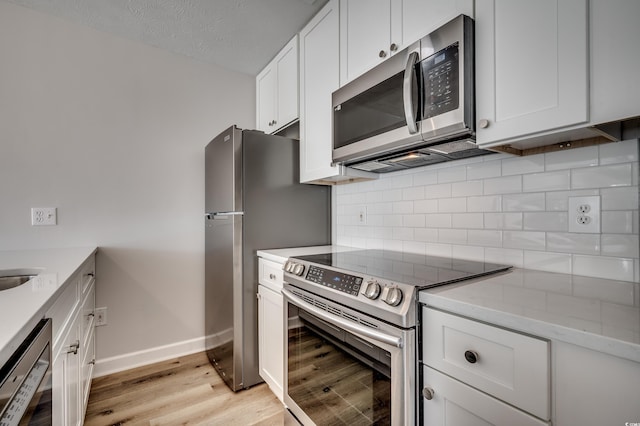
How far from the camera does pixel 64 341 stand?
107 centimetres

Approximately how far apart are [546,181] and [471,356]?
32.7 inches

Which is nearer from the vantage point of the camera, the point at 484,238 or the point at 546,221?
the point at 546,221

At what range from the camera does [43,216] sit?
2.01 m

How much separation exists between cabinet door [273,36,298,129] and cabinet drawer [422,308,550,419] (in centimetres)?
179

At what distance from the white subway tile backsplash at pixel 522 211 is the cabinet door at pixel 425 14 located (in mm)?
624

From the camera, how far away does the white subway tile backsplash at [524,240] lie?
4.07ft

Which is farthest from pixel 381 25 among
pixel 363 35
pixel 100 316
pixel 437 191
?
pixel 100 316

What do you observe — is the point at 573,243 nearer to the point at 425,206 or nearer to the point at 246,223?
the point at 425,206

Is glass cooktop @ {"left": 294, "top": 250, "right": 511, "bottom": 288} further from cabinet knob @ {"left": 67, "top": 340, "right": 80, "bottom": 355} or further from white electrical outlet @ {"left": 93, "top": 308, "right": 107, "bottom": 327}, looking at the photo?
white electrical outlet @ {"left": 93, "top": 308, "right": 107, "bottom": 327}

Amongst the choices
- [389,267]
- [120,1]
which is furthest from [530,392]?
[120,1]

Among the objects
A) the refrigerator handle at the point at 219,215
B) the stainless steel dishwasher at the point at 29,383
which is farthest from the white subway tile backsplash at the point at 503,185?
the stainless steel dishwasher at the point at 29,383

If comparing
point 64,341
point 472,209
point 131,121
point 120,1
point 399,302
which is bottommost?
point 64,341

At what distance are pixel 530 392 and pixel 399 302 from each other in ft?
1.23

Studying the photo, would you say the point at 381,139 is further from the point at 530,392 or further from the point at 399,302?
the point at 530,392
